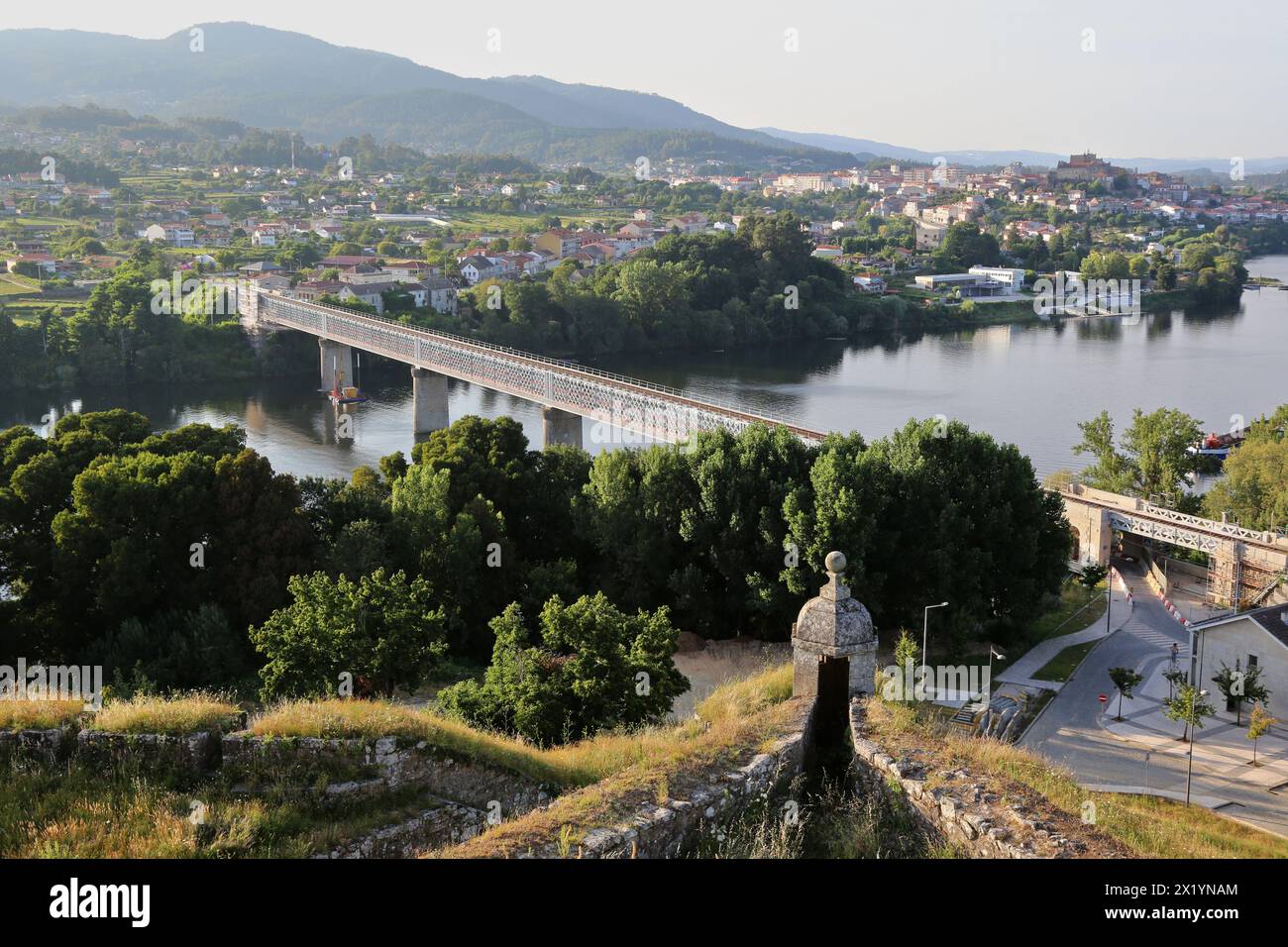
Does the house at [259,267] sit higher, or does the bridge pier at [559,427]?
the house at [259,267]

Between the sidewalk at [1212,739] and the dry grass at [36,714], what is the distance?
1296cm

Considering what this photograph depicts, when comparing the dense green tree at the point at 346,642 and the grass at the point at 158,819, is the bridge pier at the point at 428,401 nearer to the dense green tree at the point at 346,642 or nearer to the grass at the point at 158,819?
the dense green tree at the point at 346,642

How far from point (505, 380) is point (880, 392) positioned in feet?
51.9

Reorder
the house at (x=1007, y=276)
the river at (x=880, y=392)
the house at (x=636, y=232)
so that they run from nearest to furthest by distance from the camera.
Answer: the river at (x=880, y=392) → the house at (x=1007, y=276) → the house at (x=636, y=232)

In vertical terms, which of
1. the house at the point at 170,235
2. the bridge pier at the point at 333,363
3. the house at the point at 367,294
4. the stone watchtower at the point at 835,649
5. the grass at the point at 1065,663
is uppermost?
the house at the point at 170,235

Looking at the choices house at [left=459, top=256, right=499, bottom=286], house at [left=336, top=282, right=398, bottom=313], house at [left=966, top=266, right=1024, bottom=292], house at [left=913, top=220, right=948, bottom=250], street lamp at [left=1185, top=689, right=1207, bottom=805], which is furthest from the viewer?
house at [left=913, top=220, right=948, bottom=250]

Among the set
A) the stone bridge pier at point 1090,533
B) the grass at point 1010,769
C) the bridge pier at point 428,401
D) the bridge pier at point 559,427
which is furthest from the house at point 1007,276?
the grass at point 1010,769

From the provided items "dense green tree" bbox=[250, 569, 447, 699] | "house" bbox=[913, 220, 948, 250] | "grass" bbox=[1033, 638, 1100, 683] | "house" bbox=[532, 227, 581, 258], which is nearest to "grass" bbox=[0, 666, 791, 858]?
"dense green tree" bbox=[250, 569, 447, 699]

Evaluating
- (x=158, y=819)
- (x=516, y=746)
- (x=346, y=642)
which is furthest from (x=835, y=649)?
(x=346, y=642)

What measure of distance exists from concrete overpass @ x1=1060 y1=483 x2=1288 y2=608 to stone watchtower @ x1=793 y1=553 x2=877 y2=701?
15747 millimetres

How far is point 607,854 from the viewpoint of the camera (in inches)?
219

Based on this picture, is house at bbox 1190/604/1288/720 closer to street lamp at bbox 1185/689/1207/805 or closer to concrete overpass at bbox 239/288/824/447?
street lamp at bbox 1185/689/1207/805

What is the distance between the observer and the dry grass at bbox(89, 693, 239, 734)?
748 centimetres

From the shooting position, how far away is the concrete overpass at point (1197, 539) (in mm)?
22219
